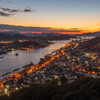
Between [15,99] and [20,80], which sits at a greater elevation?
[15,99]

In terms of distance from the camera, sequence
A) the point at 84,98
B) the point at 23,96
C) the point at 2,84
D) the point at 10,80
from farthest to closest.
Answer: the point at 10,80 → the point at 2,84 → the point at 23,96 → the point at 84,98

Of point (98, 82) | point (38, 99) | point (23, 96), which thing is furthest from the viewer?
point (23, 96)

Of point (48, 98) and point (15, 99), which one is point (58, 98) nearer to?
point (48, 98)

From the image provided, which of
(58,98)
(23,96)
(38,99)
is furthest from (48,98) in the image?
(23,96)

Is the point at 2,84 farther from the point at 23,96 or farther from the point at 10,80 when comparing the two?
the point at 23,96

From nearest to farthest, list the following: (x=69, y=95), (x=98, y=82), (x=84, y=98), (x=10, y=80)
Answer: (x=84, y=98), (x=69, y=95), (x=98, y=82), (x=10, y=80)

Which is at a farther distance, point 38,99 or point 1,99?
point 1,99

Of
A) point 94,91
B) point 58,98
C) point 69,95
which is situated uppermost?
point 94,91

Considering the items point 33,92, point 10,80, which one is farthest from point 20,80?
point 33,92

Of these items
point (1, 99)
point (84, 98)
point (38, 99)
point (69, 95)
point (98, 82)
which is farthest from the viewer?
point (1, 99)
